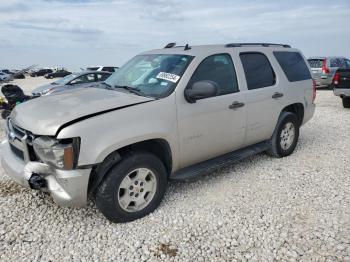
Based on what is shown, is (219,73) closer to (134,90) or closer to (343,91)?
(134,90)

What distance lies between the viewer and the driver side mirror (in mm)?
3607

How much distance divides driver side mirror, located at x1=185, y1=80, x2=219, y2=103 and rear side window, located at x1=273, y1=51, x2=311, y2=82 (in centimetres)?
213

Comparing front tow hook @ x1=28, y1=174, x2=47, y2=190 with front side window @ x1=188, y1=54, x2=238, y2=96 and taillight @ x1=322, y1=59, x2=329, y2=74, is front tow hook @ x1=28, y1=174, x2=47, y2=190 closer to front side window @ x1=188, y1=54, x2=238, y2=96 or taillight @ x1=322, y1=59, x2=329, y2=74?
front side window @ x1=188, y1=54, x2=238, y2=96

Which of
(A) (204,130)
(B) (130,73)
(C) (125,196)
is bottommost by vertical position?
(C) (125,196)

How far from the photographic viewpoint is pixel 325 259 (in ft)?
9.51

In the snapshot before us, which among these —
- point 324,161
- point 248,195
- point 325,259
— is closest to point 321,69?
point 324,161

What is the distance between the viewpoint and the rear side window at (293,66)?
5.28m

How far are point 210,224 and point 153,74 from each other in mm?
1937

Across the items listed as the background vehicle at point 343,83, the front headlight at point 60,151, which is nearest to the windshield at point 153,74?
the front headlight at point 60,151

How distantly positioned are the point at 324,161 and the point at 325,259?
2.86 m

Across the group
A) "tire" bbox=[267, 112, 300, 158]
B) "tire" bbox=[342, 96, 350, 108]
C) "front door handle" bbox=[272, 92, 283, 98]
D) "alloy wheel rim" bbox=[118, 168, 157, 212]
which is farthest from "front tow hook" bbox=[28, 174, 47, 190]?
"tire" bbox=[342, 96, 350, 108]

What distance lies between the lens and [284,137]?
548 centimetres

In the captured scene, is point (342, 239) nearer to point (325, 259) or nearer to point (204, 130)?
point (325, 259)

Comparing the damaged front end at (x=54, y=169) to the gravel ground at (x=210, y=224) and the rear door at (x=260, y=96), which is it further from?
the rear door at (x=260, y=96)
